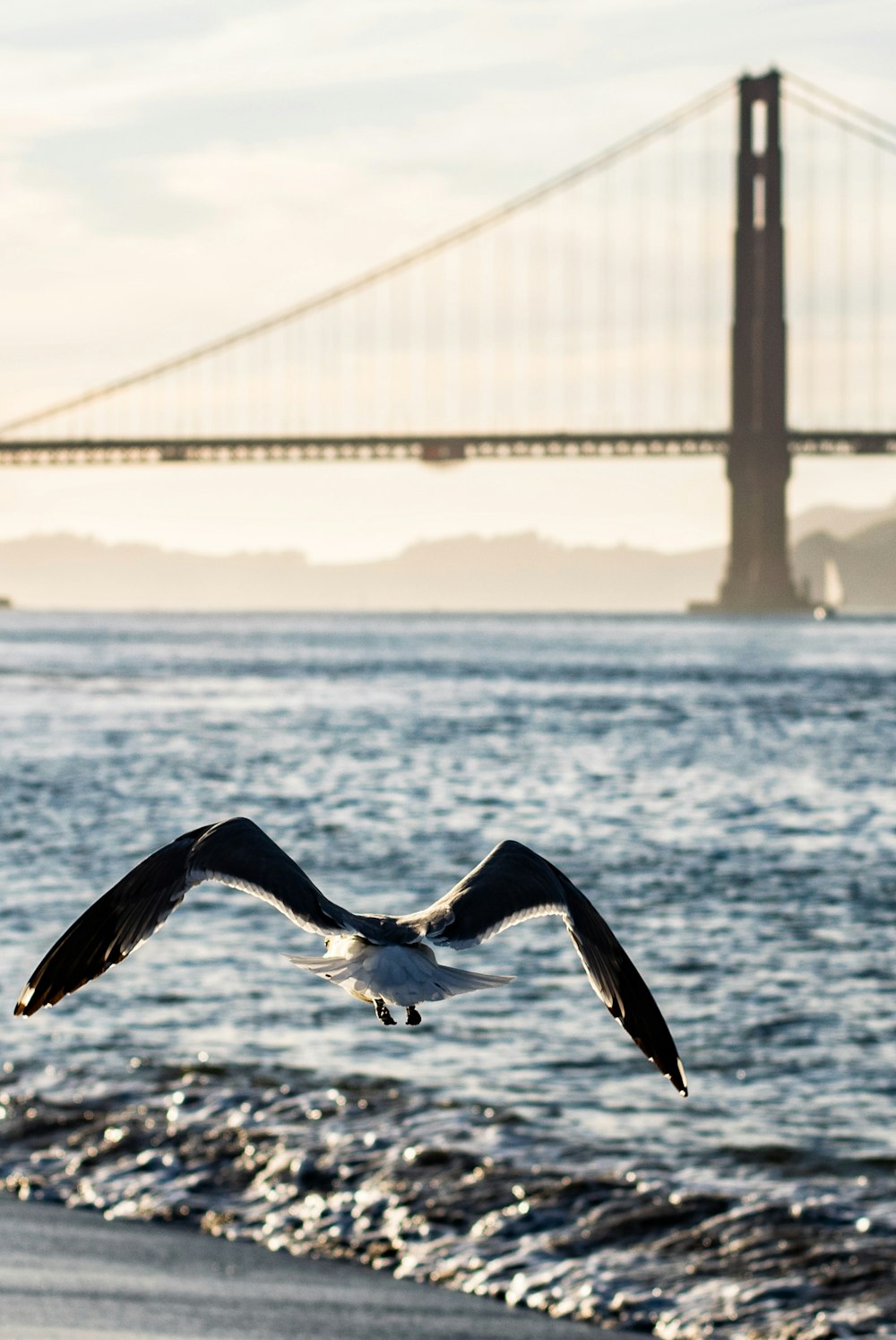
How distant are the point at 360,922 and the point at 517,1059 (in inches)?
361

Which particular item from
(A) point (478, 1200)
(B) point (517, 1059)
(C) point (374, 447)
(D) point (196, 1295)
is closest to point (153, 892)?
(D) point (196, 1295)

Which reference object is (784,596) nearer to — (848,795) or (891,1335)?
(848,795)

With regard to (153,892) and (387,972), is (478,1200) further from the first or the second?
(387,972)

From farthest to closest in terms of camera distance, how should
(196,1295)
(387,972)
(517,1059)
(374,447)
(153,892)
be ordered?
(374,447), (517,1059), (196,1295), (153,892), (387,972)

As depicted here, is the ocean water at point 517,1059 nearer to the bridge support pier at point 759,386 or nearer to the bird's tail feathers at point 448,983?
the bird's tail feathers at point 448,983

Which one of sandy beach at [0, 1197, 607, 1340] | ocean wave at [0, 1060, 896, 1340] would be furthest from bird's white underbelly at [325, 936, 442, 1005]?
ocean wave at [0, 1060, 896, 1340]

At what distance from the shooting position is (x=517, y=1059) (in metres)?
12.0

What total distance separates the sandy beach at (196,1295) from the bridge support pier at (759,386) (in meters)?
93.9

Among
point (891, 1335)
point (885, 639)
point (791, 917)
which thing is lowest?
point (885, 639)

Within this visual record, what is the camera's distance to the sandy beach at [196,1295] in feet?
A: 23.4

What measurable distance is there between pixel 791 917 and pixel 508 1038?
690 centimetres

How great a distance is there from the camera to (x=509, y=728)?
1891 inches

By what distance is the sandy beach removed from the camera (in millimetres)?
7134

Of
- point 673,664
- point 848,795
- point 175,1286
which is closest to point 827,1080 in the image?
point 175,1286
